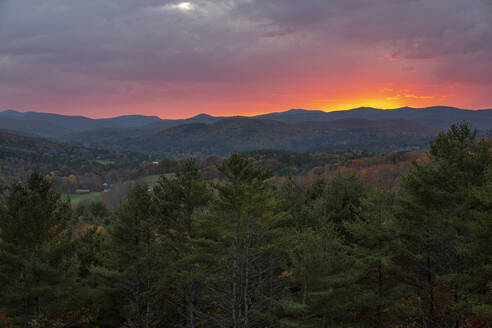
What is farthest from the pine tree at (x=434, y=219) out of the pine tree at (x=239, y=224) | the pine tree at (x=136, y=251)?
the pine tree at (x=136, y=251)

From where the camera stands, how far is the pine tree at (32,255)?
1802cm

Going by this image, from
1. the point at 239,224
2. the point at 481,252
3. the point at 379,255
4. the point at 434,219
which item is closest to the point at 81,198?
the point at 239,224

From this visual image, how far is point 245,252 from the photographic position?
18.4 meters

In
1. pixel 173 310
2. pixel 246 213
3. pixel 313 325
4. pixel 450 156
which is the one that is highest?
pixel 450 156

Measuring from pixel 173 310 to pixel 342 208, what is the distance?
17804 millimetres

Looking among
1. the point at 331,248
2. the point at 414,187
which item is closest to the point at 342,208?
the point at 414,187

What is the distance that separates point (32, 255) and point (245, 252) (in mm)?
12031

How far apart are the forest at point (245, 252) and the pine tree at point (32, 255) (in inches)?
2.6

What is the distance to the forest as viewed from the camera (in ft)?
56.7

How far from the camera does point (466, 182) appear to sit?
19125 millimetres

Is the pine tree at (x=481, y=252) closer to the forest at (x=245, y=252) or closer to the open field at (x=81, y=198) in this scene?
the forest at (x=245, y=252)

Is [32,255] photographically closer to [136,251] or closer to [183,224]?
[136,251]

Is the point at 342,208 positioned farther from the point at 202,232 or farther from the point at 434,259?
the point at 202,232

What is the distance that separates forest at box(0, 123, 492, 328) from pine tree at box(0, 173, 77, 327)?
66mm
